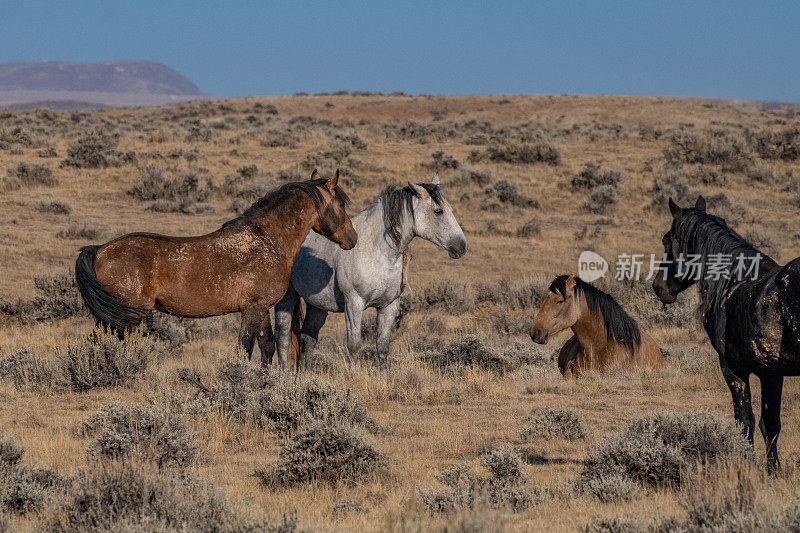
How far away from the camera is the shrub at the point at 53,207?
67.4 ft

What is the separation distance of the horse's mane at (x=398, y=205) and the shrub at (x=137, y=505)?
4.66 m

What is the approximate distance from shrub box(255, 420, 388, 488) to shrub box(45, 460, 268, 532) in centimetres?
98

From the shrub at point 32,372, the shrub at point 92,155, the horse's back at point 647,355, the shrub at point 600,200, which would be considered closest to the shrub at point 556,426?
the horse's back at point 647,355

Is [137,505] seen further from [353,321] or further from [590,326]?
[590,326]

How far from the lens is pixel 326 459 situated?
17.4 feet

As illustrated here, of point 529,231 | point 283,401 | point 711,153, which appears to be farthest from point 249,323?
point 711,153

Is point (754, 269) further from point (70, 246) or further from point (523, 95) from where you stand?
point (523, 95)

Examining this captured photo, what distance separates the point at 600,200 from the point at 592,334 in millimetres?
16229

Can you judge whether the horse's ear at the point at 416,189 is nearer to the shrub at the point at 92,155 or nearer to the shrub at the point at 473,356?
the shrub at the point at 473,356

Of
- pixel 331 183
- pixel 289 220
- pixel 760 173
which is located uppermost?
pixel 760 173

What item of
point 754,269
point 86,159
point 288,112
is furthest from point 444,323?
point 288,112

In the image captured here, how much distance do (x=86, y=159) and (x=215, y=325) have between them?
50.6ft

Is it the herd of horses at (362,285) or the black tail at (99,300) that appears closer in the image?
the herd of horses at (362,285)

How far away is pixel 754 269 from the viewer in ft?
17.5
